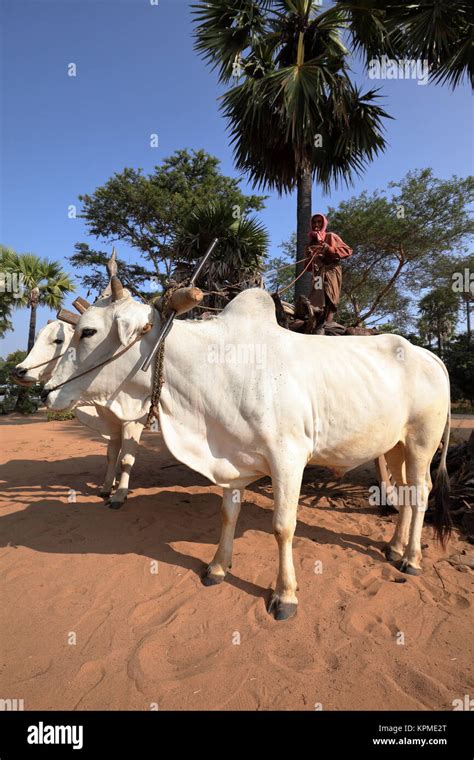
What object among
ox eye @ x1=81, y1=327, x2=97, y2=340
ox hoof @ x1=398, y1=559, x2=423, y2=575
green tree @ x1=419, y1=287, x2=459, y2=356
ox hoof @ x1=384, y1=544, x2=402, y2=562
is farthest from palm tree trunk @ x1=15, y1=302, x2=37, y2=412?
green tree @ x1=419, y1=287, x2=459, y2=356

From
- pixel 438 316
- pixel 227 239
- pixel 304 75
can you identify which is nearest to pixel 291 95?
pixel 304 75

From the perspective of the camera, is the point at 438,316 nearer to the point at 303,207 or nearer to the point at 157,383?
the point at 303,207

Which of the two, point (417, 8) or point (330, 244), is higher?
point (417, 8)

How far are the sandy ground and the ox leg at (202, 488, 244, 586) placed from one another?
10cm

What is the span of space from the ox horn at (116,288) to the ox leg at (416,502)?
8.96ft

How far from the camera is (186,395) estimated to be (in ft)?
9.56

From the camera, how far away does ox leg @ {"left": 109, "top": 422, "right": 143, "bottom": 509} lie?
4.98 metres

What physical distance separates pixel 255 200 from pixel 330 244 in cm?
1603

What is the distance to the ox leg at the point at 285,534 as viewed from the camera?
2.77 m

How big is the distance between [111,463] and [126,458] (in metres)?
0.47

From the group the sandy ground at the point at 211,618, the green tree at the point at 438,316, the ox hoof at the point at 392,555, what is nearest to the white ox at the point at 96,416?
the sandy ground at the point at 211,618

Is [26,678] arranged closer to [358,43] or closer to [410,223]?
[358,43]

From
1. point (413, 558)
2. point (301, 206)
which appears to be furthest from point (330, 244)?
point (413, 558)

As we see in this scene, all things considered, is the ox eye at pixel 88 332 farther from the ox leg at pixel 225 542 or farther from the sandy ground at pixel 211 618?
the sandy ground at pixel 211 618
